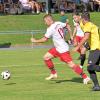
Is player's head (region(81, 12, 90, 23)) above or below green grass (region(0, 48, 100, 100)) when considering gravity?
above

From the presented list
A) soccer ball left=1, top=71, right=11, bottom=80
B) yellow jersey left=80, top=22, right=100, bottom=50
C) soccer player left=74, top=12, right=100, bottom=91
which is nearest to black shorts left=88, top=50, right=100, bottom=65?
soccer player left=74, top=12, right=100, bottom=91

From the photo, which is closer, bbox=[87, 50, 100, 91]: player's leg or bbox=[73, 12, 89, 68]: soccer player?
bbox=[87, 50, 100, 91]: player's leg

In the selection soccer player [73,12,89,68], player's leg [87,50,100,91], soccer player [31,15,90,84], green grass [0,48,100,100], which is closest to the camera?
green grass [0,48,100,100]

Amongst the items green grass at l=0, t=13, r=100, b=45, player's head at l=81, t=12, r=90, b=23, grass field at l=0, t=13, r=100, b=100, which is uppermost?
player's head at l=81, t=12, r=90, b=23

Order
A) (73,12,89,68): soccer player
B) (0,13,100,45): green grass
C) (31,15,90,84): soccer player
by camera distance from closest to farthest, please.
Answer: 1. (31,15,90,84): soccer player
2. (73,12,89,68): soccer player
3. (0,13,100,45): green grass

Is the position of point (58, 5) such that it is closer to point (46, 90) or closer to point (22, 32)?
point (22, 32)

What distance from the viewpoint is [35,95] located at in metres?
13.0

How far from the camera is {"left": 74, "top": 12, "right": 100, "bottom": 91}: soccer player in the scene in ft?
44.3

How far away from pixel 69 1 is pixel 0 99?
30243mm

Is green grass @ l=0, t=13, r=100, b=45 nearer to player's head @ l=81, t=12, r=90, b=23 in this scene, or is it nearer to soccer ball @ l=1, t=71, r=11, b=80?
soccer ball @ l=1, t=71, r=11, b=80

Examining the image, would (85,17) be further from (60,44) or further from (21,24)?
(21,24)

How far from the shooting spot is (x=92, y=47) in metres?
13.7

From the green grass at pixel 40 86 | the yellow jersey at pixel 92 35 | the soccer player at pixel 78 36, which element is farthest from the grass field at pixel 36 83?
the yellow jersey at pixel 92 35

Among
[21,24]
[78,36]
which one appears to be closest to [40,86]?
[78,36]
